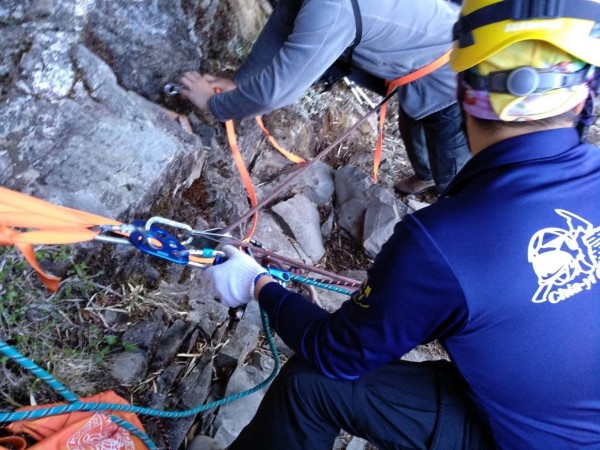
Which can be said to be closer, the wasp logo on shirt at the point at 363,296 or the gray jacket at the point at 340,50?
the wasp logo on shirt at the point at 363,296

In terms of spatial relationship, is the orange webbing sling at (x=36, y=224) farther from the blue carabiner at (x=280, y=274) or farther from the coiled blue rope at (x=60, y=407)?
the blue carabiner at (x=280, y=274)

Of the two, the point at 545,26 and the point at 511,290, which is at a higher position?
the point at 545,26

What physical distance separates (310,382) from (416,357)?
1.79 meters

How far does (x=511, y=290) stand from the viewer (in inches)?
57.0

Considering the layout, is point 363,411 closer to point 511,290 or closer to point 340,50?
point 511,290

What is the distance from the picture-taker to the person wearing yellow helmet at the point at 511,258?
1.45m

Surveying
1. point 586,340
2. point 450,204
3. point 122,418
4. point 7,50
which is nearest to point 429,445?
point 586,340

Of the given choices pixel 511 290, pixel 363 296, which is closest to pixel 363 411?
pixel 363 296

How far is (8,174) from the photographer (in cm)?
238

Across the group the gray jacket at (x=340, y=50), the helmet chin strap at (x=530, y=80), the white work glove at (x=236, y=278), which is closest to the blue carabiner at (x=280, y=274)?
the white work glove at (x=236, y=278)

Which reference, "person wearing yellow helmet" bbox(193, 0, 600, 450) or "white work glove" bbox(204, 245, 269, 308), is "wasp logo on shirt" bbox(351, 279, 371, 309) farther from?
"white work glove" bbox(204, 245, 269, 308)

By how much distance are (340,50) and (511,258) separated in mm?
1633

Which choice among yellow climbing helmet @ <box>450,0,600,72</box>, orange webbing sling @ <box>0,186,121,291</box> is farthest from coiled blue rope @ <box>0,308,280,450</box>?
yellow climbing helmet @ <box>450,0,600,72</box>

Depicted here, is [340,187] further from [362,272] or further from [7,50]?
[7,50]
